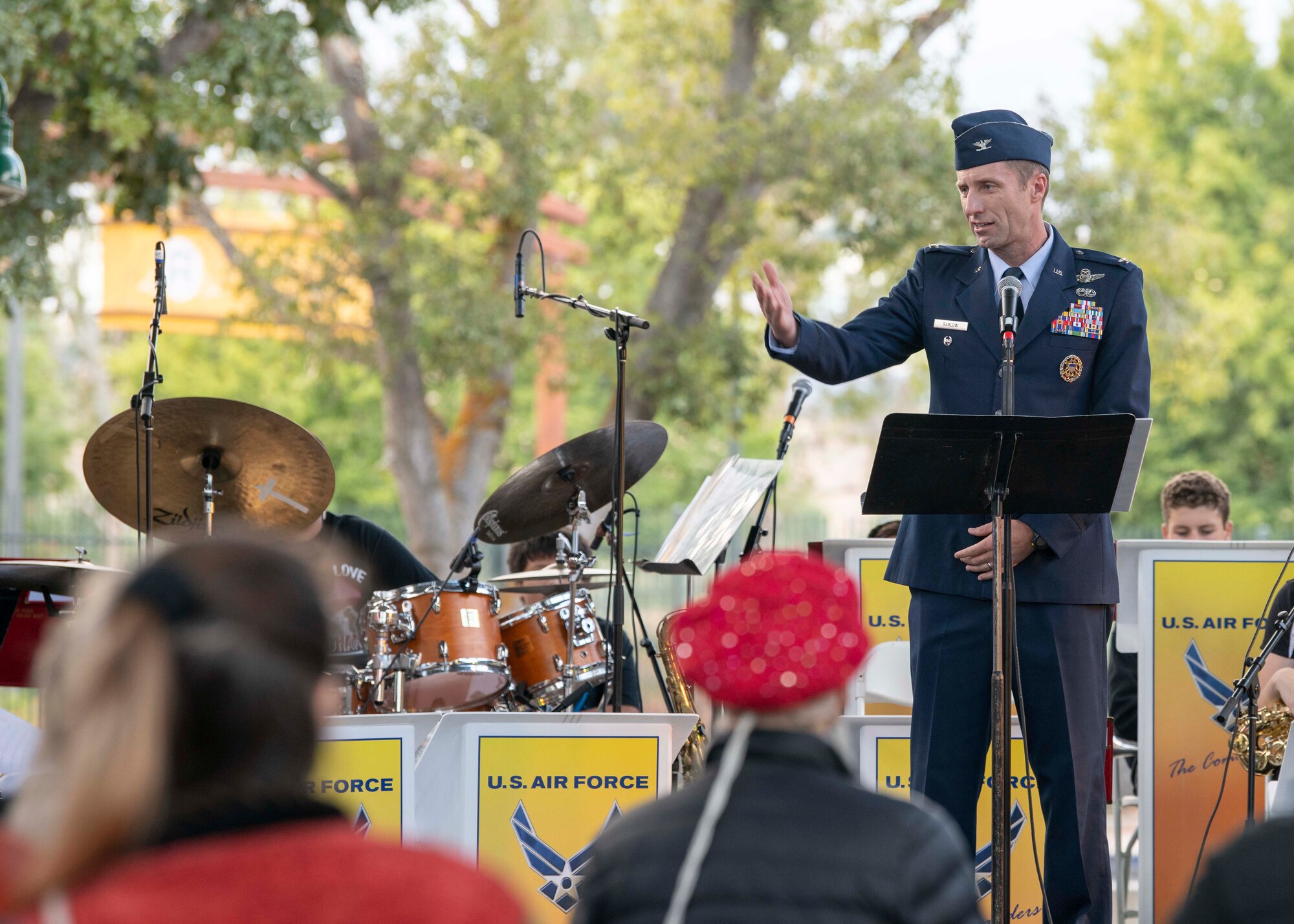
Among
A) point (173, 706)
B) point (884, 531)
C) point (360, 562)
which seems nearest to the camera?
point (173, 706)

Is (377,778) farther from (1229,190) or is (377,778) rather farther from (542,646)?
(1229,190)

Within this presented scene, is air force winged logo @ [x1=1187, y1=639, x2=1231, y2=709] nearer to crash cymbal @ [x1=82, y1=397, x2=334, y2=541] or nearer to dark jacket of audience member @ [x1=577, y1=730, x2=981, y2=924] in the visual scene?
crash cymbal @ [x1=82, y1=397, x2=334, y2=541]

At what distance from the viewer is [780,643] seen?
1.79 m

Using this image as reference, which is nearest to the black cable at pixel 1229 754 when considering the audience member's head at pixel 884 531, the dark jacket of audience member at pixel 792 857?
the audience member's head at pixel 884 531

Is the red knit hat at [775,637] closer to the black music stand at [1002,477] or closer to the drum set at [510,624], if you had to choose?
the black music stand at [1002,477]

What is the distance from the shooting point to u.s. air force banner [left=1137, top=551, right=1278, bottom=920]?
4.69 meters

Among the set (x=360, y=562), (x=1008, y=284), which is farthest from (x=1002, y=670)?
(x=360, y=562)

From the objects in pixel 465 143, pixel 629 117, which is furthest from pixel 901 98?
pixel 465 143

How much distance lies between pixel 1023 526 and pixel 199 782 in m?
2.68

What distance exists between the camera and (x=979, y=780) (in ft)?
12.4

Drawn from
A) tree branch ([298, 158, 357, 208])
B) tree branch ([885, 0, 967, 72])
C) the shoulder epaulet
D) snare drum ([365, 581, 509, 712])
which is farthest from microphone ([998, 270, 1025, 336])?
tree branch ([885, 0, 967, 72])

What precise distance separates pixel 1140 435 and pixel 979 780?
3.26 feet

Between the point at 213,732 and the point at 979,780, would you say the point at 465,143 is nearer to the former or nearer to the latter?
the point at 979,780

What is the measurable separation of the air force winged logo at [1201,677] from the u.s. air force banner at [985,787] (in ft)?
2.45
